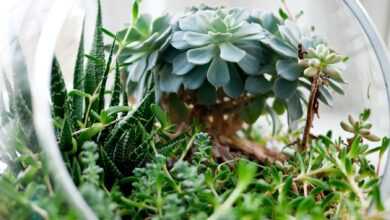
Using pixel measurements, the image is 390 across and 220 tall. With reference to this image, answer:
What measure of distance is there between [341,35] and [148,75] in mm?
273

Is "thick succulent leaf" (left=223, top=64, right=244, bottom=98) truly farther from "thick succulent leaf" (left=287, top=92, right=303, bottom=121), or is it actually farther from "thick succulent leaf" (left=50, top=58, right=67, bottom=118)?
"thick succulent leaf" (left=50, top=58, right=67, bottom=118)

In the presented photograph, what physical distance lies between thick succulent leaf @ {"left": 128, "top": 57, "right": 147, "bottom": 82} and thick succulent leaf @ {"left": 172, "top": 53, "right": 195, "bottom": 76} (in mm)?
44

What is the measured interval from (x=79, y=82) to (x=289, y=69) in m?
0.25

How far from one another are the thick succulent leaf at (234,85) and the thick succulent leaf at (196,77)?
0.11ft

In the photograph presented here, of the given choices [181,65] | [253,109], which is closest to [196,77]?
[181,65]

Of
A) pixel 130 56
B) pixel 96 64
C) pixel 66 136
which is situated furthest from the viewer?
pixel 130 56

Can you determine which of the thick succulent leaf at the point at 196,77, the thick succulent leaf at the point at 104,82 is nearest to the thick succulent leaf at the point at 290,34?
the thick succulent leaf at the point at 196,77

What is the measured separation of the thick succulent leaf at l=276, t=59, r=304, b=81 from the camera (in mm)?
572

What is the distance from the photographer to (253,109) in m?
0.68

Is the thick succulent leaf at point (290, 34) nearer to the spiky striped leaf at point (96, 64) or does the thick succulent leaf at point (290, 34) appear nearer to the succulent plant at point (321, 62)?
the succulent plant at point (321, 62)

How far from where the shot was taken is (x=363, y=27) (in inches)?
19.0

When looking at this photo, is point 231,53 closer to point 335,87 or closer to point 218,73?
point 218,73

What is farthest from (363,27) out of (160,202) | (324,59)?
(160,202)

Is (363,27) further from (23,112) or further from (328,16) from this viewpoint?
(23,112)
